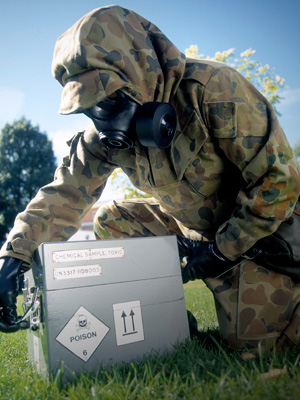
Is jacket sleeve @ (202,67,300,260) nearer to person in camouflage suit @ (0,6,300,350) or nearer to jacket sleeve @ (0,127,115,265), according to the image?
person in camouflage suit @ (0,6,300,350)

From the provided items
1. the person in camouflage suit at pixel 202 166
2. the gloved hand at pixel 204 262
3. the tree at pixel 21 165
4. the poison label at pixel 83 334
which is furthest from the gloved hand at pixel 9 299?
the tree at pixel 21 165

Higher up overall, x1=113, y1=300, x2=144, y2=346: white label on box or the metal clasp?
the metal clasp

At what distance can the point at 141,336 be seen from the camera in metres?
1.80

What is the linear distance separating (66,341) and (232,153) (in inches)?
50.7

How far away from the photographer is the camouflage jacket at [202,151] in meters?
1.91

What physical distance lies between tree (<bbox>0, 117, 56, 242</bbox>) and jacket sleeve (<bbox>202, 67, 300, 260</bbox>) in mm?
20644

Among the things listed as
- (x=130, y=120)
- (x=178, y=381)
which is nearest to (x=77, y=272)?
(x=178, y=381)

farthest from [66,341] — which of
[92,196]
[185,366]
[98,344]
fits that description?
[92,196]

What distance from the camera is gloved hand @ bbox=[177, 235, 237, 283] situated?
2.24 meters

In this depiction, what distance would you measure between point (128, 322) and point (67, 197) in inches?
41.3

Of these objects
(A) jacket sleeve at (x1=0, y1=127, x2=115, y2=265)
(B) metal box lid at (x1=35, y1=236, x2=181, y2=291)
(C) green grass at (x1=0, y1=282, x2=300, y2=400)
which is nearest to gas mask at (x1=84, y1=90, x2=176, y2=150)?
(B) metal box lid at (x1=35, y1=236, x2=181, y2=291)

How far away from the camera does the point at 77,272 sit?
169 centimetres

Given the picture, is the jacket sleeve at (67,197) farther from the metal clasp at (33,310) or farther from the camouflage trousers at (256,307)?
the camouflage trousers at (256,307)

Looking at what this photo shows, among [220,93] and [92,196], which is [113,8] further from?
[92,196]
